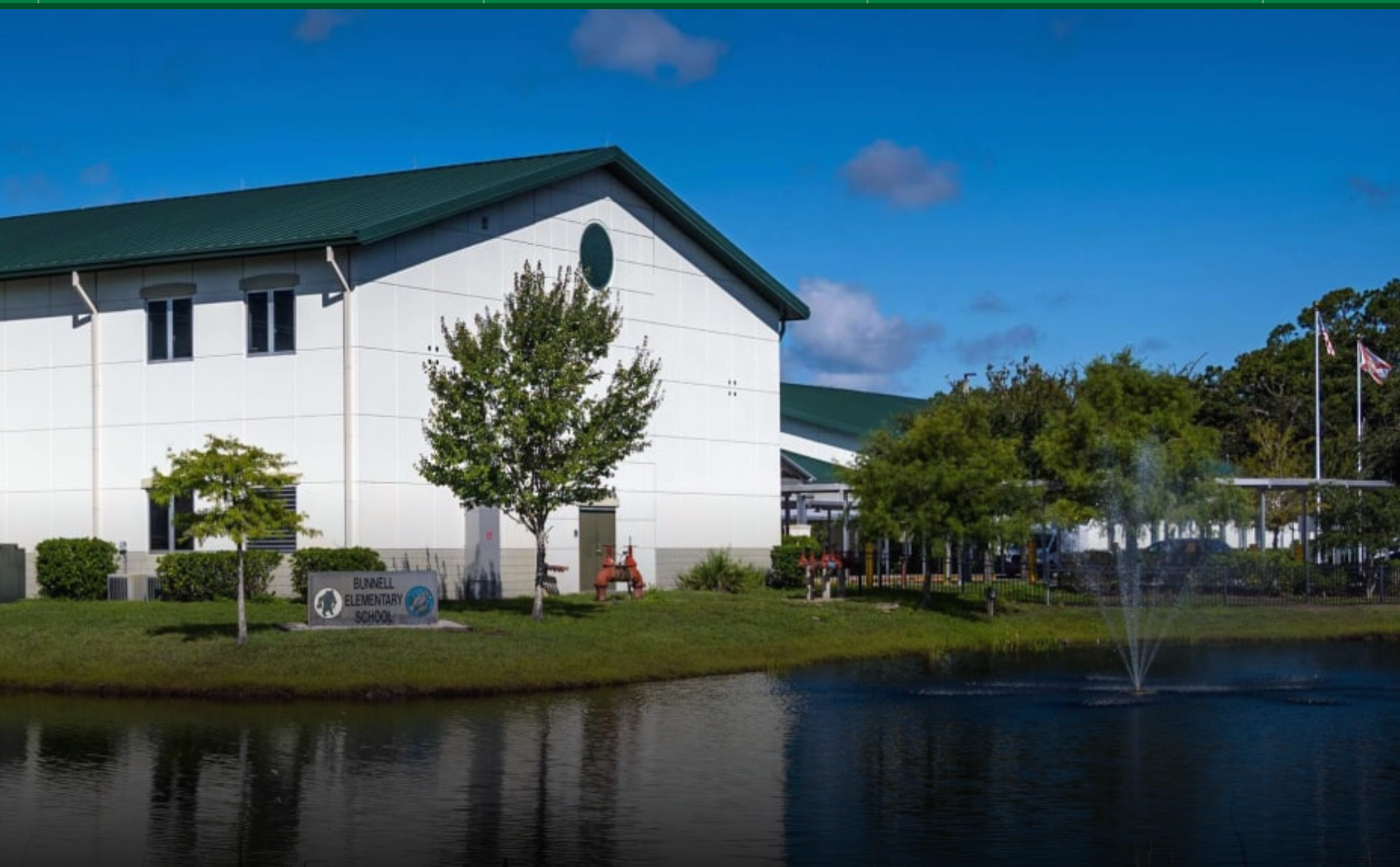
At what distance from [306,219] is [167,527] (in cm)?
790

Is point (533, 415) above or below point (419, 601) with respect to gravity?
above

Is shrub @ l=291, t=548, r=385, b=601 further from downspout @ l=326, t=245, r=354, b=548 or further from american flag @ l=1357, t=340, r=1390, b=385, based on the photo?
american flag @ l=1357, t=340, r=1390, b=385

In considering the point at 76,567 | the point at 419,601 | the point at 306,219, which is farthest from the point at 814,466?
the point at 419,601

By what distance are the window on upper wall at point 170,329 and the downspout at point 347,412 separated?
4546 millimetres

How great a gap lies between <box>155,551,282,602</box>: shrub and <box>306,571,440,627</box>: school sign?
630 centimetres

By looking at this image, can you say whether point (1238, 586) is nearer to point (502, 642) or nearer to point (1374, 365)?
point (1374, 365)

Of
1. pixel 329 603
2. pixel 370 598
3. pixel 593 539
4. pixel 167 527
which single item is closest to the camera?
pixel 329 603

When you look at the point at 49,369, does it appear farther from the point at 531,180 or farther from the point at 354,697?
the point at 354,697

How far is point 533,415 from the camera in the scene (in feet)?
120

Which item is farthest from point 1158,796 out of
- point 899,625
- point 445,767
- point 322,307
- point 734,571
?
point 734,571

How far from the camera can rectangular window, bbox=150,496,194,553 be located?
43656 mm

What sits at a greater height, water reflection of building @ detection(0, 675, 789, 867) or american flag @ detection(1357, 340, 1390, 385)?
american flag @ detection(1357, 340, 1390, 385)

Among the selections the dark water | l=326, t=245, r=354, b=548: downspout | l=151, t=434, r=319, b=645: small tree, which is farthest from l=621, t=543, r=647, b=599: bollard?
l=151, t=434, r=319, b=645: small tree

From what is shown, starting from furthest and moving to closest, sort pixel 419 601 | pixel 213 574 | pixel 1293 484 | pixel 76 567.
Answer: pixel 1293 484 → pixel 76 567 → pixel 213 574 → pixel 419 601
